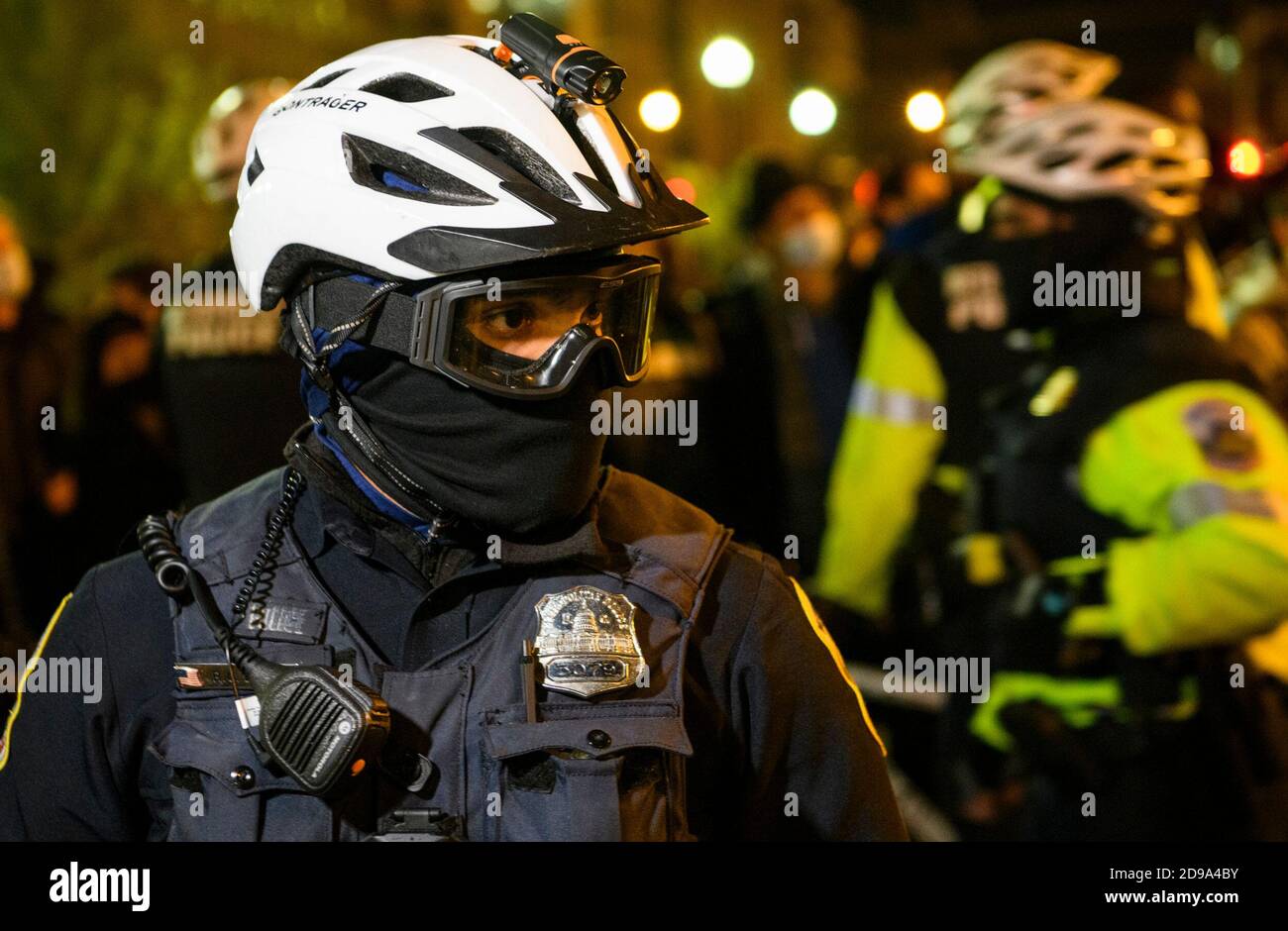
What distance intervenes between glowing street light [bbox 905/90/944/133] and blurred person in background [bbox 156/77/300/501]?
589 cm

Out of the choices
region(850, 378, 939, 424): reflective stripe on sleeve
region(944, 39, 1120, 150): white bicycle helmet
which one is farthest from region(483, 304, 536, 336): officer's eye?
region(850, 378, 939, 424): reflective stripe on sleeve

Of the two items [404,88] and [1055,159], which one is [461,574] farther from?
[1055,159]

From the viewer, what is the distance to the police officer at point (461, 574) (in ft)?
6.48

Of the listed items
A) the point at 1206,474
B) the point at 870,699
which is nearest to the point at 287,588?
the point at 1206,474

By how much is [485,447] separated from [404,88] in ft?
1.82

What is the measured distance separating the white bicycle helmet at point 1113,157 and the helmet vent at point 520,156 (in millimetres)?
2576

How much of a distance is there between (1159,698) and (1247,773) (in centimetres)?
30

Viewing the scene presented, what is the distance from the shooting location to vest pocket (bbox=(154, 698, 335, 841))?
6.41 feet

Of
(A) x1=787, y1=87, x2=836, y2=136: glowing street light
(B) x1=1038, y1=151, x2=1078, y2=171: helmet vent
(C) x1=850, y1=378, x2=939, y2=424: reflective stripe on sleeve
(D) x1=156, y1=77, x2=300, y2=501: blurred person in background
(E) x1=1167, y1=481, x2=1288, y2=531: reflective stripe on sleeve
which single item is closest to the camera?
(E) x1=1167, y1=481, x2=1288, y2=531: reflective stripe on sleeve

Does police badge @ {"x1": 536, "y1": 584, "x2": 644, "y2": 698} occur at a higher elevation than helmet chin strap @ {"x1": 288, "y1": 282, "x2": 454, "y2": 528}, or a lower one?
lower

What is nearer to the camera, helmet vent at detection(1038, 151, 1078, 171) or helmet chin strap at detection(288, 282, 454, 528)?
helmet chin strap at detection(288, 282, 454, 528)

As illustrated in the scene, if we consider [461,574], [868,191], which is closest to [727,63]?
[868,191]

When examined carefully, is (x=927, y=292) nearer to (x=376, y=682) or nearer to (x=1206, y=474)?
(x=1206, y=474)

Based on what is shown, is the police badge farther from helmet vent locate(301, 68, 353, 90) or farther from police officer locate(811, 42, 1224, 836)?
police officer locate(811, 42, 1224, 836)
